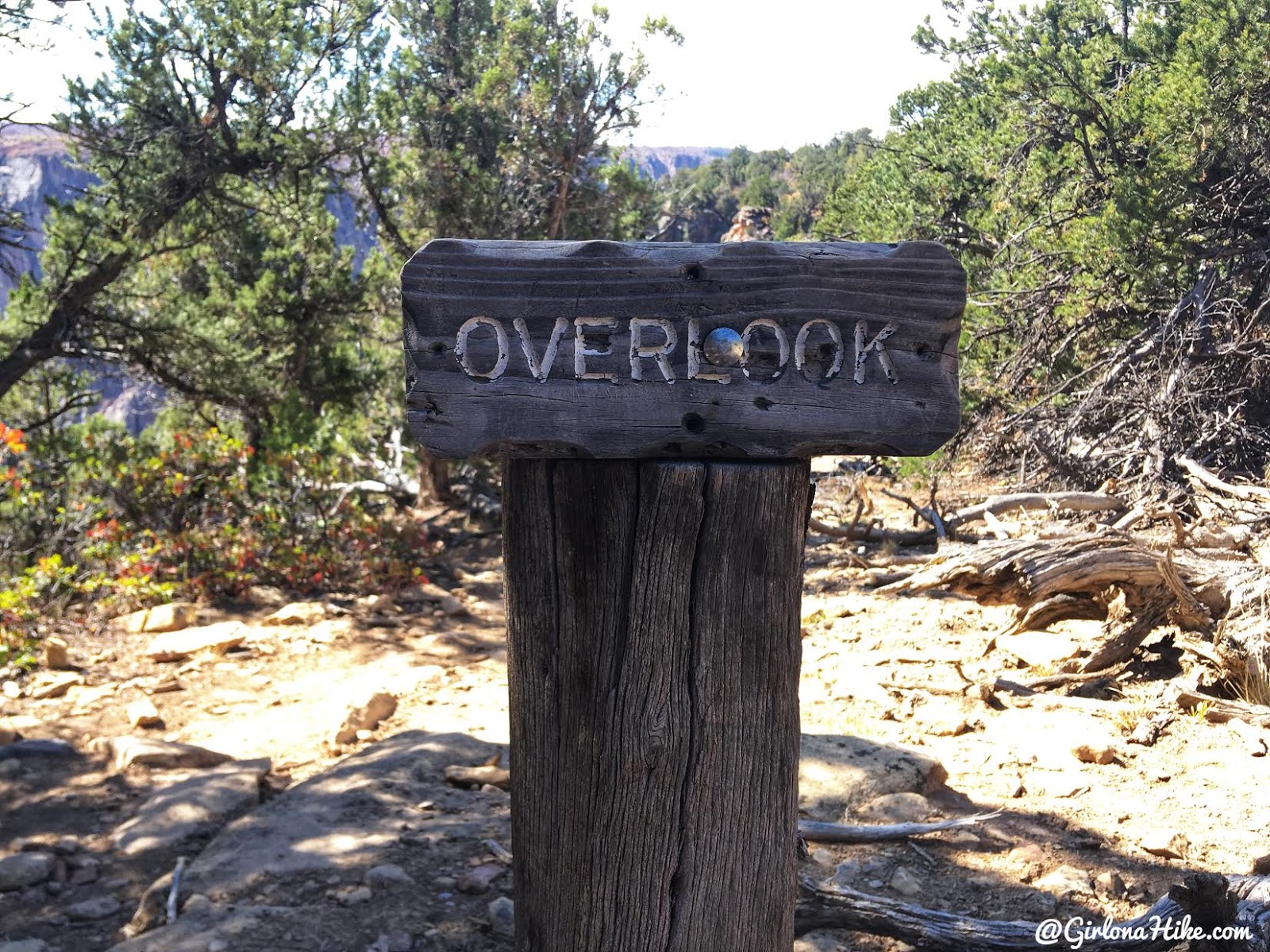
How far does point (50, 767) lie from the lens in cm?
438

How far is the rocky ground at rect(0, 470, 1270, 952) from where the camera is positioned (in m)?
2.88

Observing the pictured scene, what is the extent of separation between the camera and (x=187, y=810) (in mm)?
3678

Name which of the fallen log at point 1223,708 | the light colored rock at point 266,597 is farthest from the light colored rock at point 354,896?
the light colored rock at point 266,597

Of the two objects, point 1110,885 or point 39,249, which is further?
point 39,249

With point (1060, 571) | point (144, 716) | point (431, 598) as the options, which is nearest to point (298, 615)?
point (431, 598)

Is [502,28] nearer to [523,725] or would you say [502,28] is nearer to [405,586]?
[405,586]

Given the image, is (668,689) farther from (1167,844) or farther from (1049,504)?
(1049,504)

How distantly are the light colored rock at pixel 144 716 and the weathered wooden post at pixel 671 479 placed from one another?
3.98 metres

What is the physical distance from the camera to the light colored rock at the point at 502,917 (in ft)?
8.89

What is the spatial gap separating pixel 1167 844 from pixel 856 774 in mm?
927

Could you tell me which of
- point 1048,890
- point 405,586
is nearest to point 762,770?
point 1048,890

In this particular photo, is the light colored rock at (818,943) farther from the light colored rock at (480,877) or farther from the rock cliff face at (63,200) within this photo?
the rock cliff face at (63,200)

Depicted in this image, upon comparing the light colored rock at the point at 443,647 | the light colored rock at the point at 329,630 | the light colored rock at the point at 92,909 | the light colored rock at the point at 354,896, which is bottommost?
the light colored rock at the point at 443,647

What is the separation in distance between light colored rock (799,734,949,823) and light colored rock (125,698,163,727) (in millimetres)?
3151
